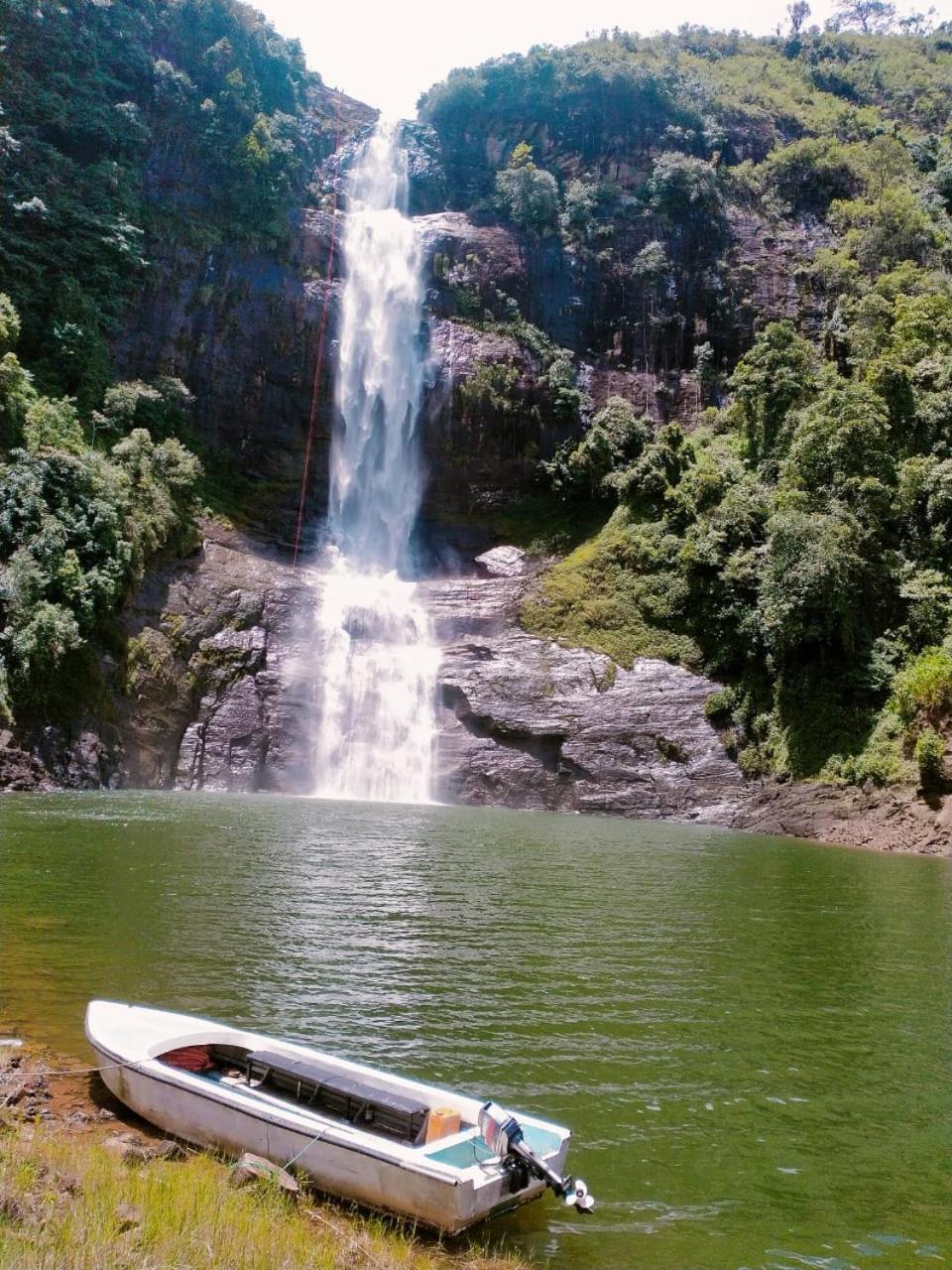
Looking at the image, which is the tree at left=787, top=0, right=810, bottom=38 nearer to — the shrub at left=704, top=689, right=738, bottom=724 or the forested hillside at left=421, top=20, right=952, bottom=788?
the forested hillside at left=421, top=20, right=952, bottom=788

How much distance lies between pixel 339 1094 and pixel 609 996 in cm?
377

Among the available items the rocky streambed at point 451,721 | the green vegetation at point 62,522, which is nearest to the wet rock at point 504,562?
the rocky streambed at point 451,721

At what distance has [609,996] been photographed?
27.6ft

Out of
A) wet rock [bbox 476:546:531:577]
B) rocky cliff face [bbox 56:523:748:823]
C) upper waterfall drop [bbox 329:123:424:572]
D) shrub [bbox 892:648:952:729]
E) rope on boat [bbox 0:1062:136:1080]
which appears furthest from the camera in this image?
upper waterfall drop [bbox 329:123:424:572]

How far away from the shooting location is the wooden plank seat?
5066mm

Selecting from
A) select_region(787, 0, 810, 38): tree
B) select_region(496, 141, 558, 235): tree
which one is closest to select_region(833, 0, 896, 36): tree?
select_region(787, 0, 810, 38): tree

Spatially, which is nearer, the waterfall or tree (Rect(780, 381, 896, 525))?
tree (Rect(780, 381, 896, 525))

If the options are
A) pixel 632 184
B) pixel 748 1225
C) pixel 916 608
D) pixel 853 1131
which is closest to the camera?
pixel 748 1225

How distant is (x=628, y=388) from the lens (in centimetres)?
4438

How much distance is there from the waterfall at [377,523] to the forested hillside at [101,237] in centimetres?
412

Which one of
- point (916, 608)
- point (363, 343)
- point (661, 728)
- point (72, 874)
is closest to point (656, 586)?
point (661, 728)

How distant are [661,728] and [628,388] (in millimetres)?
21425

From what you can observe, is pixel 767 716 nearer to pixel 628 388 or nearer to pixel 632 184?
pixel 628 388

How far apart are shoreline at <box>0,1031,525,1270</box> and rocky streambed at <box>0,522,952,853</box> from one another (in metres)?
21.9
